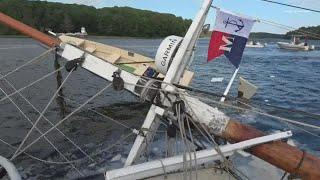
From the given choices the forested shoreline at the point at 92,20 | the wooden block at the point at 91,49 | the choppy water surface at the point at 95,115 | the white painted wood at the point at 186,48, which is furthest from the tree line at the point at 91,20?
the white painted wood at the point at 186,48

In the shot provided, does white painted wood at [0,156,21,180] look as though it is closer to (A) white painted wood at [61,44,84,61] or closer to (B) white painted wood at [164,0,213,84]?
(A) white painted wood at [61,44,84,61]

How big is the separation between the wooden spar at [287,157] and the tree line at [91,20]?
106 metres

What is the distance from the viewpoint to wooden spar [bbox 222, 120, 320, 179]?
6.45 metres

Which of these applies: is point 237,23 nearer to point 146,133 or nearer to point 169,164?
point 146,133

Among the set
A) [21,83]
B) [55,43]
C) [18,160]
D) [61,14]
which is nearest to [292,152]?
[55,43]

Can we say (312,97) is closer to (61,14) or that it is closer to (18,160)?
(18,160)

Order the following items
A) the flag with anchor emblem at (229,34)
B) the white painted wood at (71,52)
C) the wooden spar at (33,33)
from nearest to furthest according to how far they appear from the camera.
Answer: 1. the white painted wood at (71,52)
2. the wooden spar at (33,33)
3. the flag with anchor emblem at (229,34)

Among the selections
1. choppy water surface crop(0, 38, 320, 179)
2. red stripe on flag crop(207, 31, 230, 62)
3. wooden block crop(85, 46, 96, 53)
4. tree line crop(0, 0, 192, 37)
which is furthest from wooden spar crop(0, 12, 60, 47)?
tree line crop(0, 0, 192, 37)

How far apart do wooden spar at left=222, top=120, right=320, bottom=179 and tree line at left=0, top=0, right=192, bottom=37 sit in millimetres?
106156

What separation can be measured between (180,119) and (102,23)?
151 meters

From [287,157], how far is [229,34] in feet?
11.3

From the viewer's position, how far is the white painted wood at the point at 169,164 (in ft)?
20.3

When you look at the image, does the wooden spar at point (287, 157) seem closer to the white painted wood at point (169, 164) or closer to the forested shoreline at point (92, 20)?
the white painted wood at point (169, 164)

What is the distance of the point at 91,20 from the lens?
150 m
